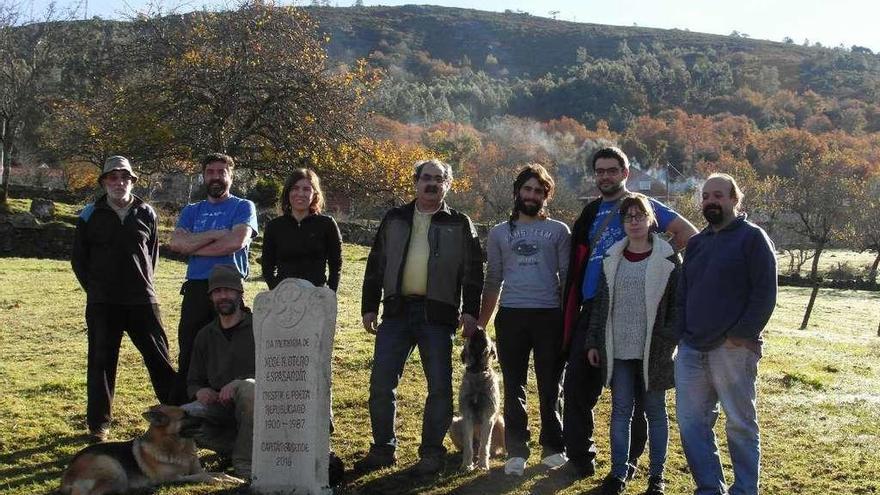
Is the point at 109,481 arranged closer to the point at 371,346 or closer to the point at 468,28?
the point at 371,346

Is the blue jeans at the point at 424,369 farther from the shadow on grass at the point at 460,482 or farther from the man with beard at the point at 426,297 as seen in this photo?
the shadow on grass at the point at 460,482

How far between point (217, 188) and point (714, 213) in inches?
150

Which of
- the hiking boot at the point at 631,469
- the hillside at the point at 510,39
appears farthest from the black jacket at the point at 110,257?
the hillside at the point at 510,39

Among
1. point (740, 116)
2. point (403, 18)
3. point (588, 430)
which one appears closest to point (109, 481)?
point (588, 430)

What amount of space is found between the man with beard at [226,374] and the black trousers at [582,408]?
2.29 meters

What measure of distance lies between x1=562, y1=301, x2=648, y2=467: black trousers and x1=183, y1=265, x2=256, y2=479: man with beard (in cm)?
229

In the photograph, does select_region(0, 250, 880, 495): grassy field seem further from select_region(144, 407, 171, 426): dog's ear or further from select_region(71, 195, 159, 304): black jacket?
select_region(71, 195, 159, 304): black jacket

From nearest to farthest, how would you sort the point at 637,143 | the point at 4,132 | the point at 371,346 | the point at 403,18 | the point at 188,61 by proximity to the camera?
the point at 371,346
the point at 188,61
the point at 4,132
the point at 637,143
the point at 403,18

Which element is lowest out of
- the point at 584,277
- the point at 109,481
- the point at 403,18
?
the point at 109,481

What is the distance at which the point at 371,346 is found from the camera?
1142 cm

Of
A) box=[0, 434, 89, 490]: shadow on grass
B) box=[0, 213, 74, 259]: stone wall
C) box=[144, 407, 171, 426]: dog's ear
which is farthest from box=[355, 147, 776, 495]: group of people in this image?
box=[0, 213, 74, 259]: stone wall

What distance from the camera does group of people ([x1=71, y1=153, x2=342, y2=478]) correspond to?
6.51m

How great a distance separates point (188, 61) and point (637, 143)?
80.0m

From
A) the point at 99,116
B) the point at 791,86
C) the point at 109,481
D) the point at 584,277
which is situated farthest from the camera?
the point at 791,86
